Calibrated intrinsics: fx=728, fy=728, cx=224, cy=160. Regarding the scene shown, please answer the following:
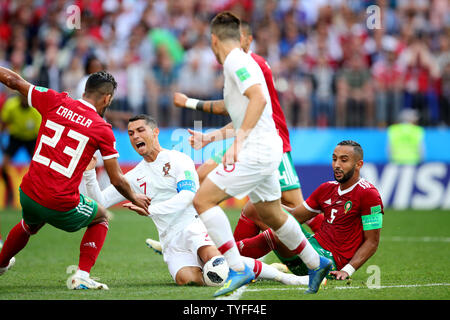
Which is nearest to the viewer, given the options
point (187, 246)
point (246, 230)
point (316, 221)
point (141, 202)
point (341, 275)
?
point (141, 202)

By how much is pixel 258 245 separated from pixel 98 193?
5.84 ft

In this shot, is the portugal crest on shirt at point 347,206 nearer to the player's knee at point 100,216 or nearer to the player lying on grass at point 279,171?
the player lying on grass at point 279,171

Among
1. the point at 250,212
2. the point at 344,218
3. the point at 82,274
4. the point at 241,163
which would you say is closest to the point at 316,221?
the point at 344,218

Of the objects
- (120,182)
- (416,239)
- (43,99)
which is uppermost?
(43,99)

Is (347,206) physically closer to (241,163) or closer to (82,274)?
(241,163)

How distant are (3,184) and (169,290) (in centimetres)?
1041

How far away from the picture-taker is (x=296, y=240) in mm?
6270

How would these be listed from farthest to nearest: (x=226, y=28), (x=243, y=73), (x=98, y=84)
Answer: (x=98, y=84) < (x=226, y=28) < (x=243, y=73)

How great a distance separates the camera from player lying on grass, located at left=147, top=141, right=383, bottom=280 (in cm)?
739

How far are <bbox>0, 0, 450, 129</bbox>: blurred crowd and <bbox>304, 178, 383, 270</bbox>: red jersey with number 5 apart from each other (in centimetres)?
778

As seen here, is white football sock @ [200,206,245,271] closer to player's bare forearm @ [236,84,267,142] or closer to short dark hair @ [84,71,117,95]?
player's bare forearm @ [236,84,267,142]

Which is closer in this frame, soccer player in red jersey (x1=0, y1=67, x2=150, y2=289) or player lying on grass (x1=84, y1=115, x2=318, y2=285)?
soccer player in red jersey (x1=0, y1=67, x2=150, y2=289)

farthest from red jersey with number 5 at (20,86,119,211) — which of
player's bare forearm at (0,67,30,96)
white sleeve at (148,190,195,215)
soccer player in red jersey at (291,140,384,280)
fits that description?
soccer player in red jersey at (291,140,384,280)

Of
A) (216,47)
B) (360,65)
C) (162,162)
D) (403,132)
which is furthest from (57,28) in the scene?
(216,47)
